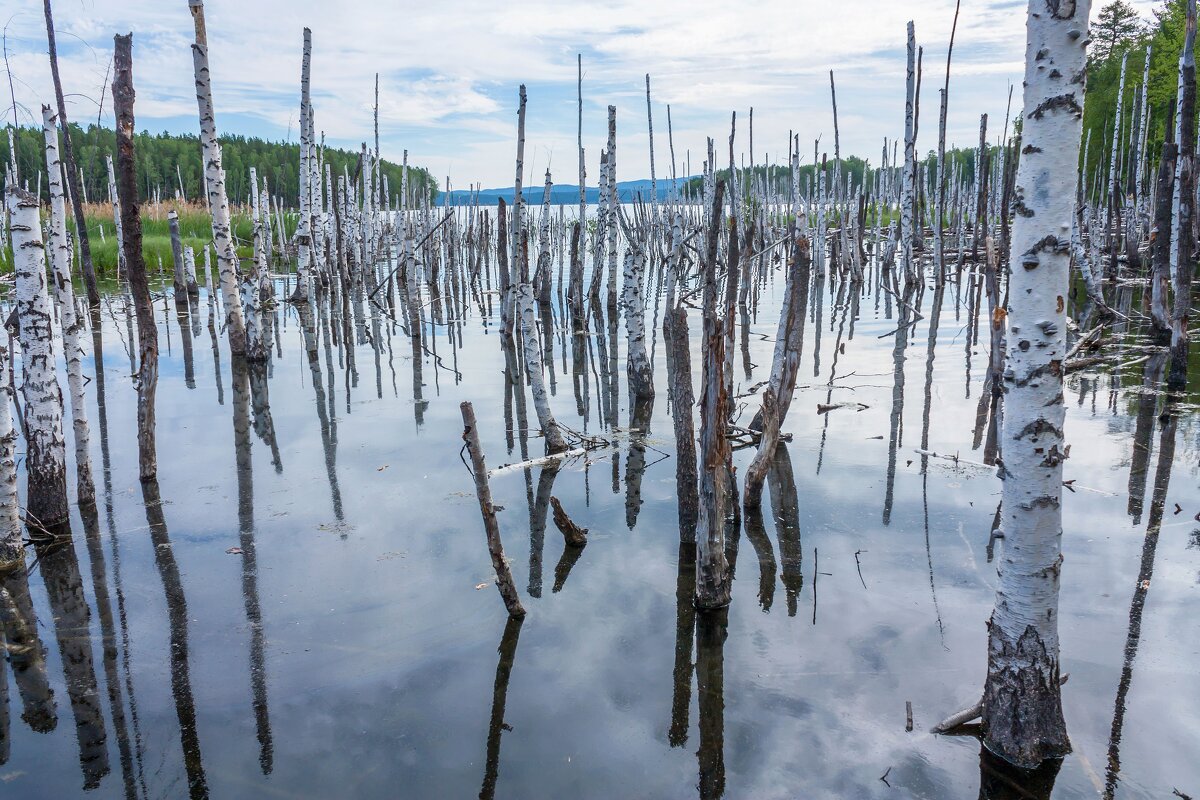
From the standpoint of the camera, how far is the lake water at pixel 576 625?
143 inches

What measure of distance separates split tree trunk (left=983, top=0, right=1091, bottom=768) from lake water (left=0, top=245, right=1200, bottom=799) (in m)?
0.31

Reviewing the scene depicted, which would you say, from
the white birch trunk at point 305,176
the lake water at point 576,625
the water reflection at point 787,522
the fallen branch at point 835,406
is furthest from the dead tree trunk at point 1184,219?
the white birch trunk at point 305,176

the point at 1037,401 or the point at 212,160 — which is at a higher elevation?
the point at 212,160

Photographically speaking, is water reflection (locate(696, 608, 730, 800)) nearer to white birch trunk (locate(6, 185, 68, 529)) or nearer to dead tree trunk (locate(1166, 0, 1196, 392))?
white birch trunk (locate(6, 185, 68, 529))

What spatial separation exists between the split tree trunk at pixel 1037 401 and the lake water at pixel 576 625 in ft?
1.01

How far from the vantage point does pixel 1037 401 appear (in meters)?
3.21

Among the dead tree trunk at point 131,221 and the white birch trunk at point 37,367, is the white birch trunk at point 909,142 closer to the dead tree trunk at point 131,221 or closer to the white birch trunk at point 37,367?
the dead tree trunk at point 131,221

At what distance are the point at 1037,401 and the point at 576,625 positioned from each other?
9.18ft

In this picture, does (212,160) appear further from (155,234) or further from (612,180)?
(155,234)

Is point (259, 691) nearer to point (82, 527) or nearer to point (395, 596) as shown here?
point (395, 596)

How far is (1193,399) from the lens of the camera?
888 cm

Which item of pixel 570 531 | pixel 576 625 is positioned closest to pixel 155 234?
pixel 570 531

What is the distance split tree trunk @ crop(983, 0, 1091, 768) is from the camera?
119 inches

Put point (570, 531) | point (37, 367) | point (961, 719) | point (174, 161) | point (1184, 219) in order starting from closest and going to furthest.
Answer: point (961, 719)
point (37, 367)
point (570, 531)
point (1184, 219)
point (174, 161)
